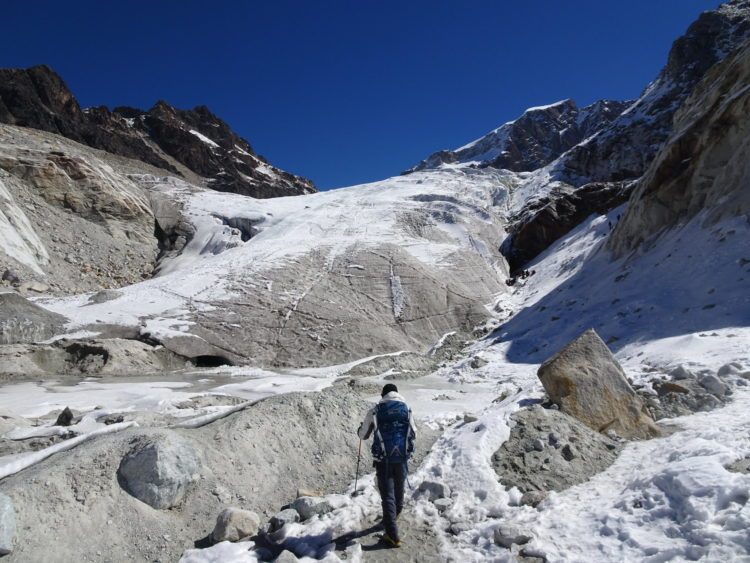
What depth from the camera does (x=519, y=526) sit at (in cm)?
476

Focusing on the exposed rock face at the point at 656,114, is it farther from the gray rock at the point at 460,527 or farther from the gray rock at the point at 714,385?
the gray rock at the point at 460,527

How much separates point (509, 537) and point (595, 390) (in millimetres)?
3815

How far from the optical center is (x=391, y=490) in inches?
201

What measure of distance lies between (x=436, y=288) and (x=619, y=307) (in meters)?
12.8

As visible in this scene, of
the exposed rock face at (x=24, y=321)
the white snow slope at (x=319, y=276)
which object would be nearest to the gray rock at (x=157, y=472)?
the exposed rock face at (x=24, y=321)

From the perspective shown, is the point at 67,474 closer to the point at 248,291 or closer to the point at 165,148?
the point at 248,291

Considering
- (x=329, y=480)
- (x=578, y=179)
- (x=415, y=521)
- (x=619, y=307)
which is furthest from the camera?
(x=578, y=179)

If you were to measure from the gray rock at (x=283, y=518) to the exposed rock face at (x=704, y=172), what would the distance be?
638 inches

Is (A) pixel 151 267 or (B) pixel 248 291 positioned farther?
(A) pixel 151 267

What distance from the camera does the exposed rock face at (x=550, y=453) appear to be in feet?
19.1

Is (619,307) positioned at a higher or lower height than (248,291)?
lower

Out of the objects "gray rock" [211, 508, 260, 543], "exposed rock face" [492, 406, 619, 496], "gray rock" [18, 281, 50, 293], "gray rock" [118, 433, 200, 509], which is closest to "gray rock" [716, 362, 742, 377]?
"exposed rock face" [492, 406, 619, 496]

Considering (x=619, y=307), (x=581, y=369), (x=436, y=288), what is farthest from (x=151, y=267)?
(x=581, y=369)

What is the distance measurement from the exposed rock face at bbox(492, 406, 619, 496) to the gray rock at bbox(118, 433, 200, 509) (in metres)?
3.91
